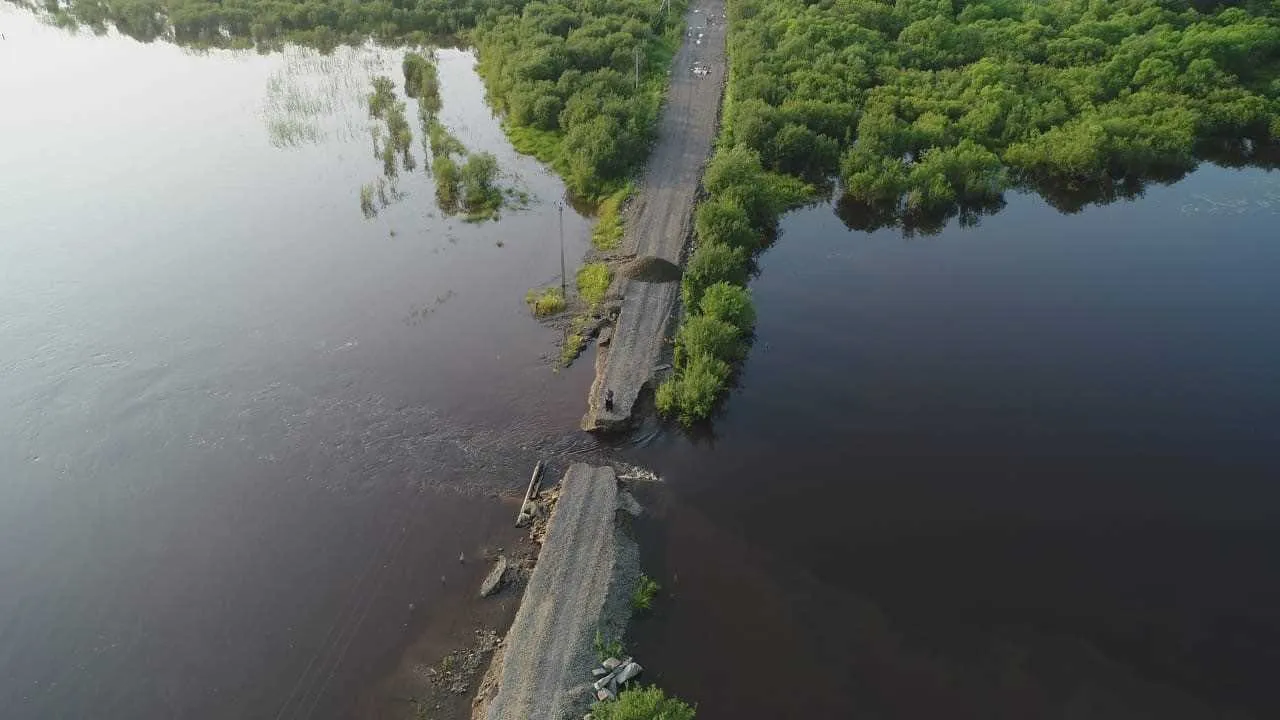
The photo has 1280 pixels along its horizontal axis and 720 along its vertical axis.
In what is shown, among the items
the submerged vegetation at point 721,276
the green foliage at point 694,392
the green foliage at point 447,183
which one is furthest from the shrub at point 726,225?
the green foliage at point 447,183

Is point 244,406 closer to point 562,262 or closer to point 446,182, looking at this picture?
point 562,262

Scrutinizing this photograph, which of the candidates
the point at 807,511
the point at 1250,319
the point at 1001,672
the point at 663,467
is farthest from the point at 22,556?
the point at 1250,319

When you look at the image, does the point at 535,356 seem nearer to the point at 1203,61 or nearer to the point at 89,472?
the point at 89,472

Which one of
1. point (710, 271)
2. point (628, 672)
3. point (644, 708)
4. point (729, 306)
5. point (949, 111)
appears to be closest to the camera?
point (644, 708)

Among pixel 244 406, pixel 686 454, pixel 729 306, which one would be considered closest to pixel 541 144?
pixel 729 306

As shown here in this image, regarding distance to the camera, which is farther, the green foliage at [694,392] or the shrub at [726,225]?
the shrub at [726,225]

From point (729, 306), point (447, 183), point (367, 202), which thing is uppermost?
point (729, 306)

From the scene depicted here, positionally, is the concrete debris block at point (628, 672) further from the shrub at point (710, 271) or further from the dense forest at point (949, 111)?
the shrub at point (710, 271)
